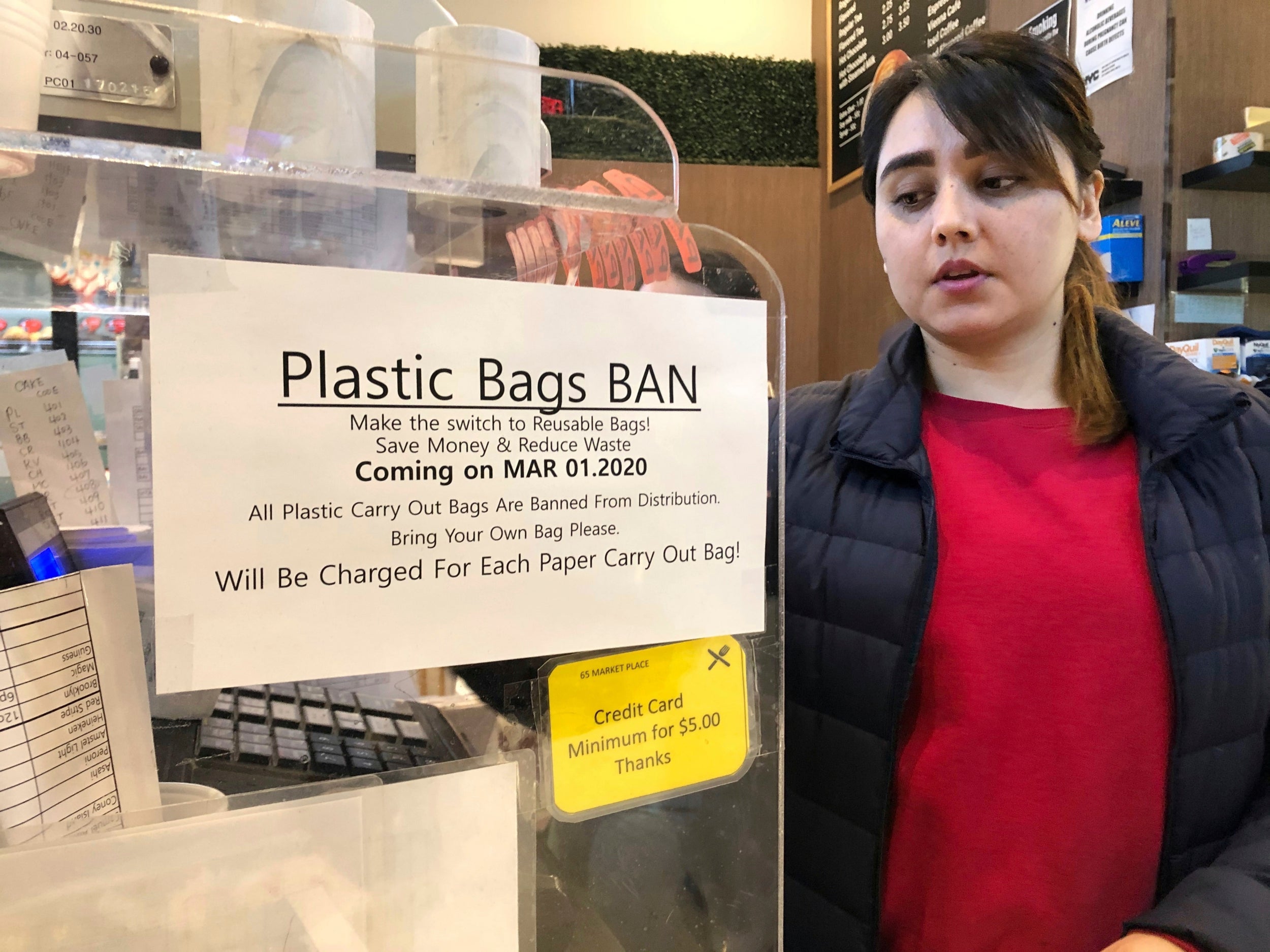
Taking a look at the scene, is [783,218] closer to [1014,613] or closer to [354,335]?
[1014,613]

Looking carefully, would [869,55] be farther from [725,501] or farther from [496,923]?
[496,923]

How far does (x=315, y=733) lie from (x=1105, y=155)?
6.66 ft

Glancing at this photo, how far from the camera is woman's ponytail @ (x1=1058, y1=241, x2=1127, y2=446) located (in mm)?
855

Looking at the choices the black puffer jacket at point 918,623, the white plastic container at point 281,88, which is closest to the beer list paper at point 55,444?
the white plastic container at point 281,88

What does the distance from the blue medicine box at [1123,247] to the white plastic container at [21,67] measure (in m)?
1.84

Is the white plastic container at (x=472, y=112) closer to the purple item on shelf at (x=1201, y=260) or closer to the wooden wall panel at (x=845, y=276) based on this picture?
the purple item on shelf at (x=1201, y=260)

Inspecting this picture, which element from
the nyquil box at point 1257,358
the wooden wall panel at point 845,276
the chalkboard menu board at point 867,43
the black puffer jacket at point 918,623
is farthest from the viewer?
the wooden wall panel at point 845,276

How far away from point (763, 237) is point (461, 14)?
1367 millimetres

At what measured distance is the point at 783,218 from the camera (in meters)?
2.90

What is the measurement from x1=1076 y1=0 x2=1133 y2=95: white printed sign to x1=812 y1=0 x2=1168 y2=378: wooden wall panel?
0.06 ft

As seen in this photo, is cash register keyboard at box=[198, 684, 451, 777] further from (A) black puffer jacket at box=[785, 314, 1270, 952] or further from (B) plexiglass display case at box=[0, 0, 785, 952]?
(A) black puffer jacket at box=[785, 314, 1270, 952]

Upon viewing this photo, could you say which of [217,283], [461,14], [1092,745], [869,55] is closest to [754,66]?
[869,55]

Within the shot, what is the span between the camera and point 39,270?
1.02 feet

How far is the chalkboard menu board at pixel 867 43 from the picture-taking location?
214 cm
